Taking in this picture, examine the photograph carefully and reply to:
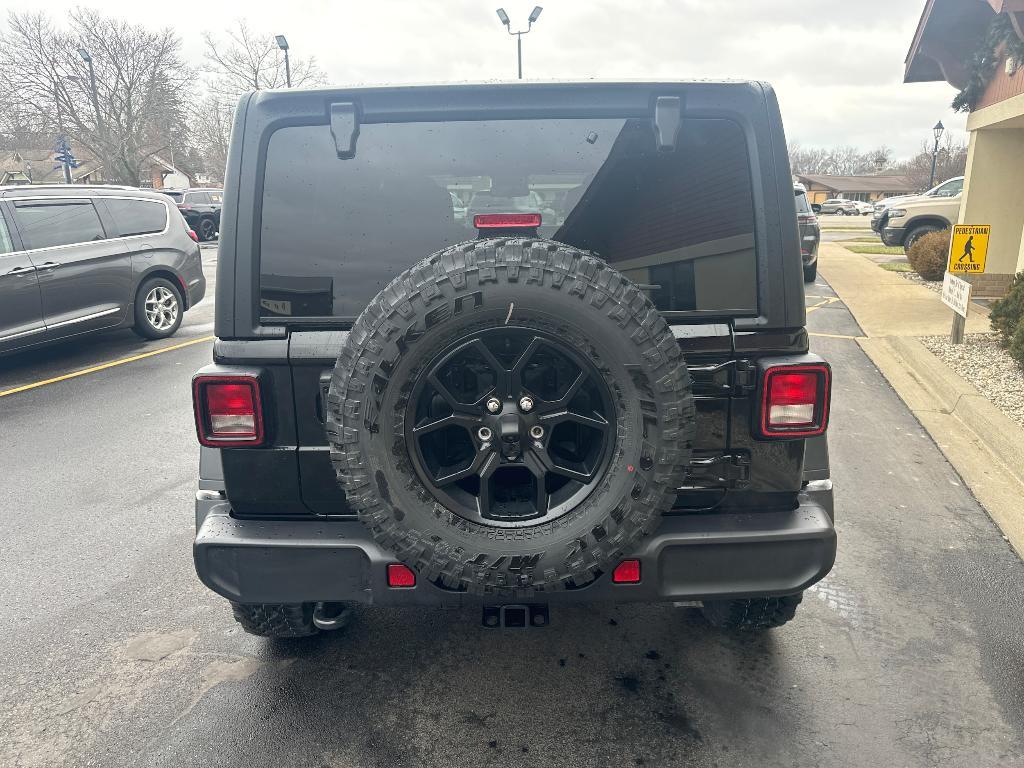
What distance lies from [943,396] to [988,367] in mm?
949

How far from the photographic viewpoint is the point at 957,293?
25.6ft

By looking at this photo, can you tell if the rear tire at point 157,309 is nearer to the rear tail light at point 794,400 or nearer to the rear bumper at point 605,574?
the rear bumper at point 605,574

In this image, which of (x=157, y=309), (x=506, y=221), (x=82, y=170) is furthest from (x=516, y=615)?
(x=82, y=170)

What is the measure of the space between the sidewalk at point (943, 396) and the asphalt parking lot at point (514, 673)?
25.2 inches

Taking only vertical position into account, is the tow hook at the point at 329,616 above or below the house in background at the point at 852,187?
below

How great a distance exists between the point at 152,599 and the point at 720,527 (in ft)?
8.55

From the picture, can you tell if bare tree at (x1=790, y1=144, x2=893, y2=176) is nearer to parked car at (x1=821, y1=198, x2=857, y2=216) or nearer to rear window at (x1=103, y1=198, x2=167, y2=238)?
parked car at (x1=821, y1=198, x2=857, y2=216)

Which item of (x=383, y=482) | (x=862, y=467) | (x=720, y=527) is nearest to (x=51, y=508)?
(x=383, y=482)

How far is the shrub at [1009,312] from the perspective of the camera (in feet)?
23.7

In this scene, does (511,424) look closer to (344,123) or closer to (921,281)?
(344,123)

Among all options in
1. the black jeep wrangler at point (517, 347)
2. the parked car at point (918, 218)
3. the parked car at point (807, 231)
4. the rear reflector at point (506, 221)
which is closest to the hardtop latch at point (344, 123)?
the black jeep wrangler at point (517, 347)

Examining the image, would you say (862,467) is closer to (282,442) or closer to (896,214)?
(282,442)

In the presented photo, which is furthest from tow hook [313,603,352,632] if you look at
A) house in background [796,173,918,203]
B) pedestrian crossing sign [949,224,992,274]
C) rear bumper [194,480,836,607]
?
house in background [796,173,918,203]

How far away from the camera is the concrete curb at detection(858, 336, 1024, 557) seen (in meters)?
4.40
